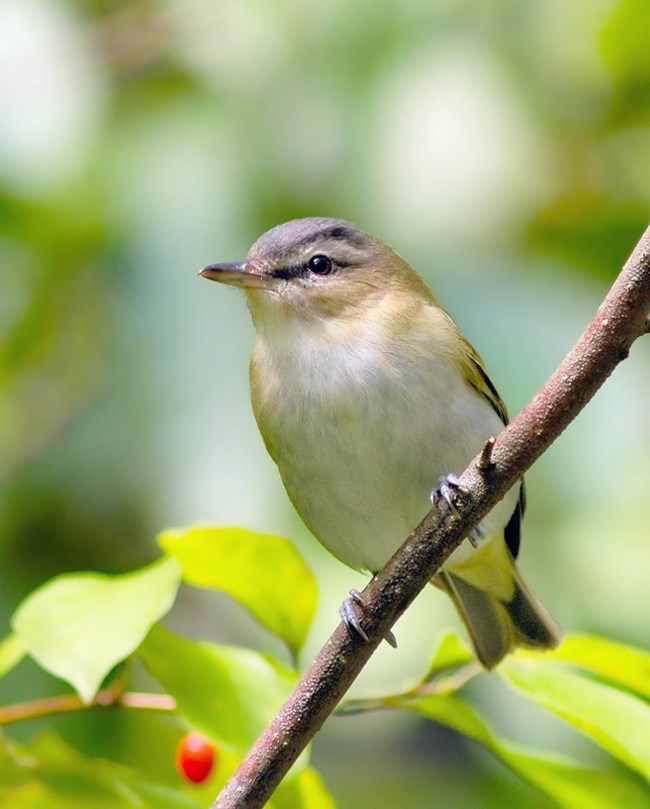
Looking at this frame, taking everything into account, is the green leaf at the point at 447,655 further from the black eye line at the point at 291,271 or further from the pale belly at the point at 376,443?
the black eye line at the point at 291,271

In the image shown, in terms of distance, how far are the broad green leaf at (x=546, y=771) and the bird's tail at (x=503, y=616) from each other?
2.74 feet

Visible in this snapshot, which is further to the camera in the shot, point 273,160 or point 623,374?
point 273,160

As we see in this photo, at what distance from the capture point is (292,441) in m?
2.91

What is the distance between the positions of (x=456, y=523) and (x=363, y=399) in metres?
0.97

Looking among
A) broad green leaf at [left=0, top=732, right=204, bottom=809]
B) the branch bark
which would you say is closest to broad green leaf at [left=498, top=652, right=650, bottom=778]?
the branch bark

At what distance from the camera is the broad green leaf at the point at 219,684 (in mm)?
1977

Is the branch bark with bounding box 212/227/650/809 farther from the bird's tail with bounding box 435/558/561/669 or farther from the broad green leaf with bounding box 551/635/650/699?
the bird's tail with bounding box 435/558/561/669

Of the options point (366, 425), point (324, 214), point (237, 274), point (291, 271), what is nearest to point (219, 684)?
point (366, 425)

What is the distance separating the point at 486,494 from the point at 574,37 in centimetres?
243

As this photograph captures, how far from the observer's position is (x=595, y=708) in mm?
2016

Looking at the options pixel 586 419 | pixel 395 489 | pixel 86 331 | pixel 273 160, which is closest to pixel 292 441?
pixel 395 489

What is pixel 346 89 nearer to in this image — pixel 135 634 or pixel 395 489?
pixel 395 489

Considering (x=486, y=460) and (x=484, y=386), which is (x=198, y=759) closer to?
(x=486, y=460)

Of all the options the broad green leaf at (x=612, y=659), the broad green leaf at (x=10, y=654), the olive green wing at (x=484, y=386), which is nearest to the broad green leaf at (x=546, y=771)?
the broad green leaf at (x=612, y=659)
